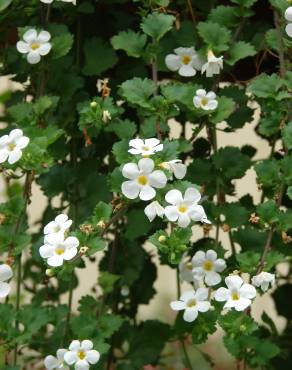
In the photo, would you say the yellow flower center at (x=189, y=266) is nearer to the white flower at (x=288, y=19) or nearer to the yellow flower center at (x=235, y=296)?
the yellow flower center at (x=235, y=296)

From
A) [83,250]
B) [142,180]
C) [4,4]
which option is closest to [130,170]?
[142,180]

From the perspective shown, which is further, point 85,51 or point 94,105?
point 85,51

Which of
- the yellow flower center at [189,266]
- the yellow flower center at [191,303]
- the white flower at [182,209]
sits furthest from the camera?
the yellow flower center at [189,266]

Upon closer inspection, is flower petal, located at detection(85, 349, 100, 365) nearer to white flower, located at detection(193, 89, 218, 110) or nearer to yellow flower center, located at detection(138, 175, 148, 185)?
yellow flower center, located at detection(138, 175, 148, 185)

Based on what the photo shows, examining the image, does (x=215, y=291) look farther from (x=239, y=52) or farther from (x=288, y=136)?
(x=239, y=52)

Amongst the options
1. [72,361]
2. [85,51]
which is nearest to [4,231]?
[72,361]

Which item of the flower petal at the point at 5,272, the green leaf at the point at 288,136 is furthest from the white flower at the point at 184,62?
the flower petal at the point at 5,272

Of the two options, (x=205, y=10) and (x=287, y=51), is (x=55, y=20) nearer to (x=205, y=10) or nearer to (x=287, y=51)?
(x=205, y=10)
